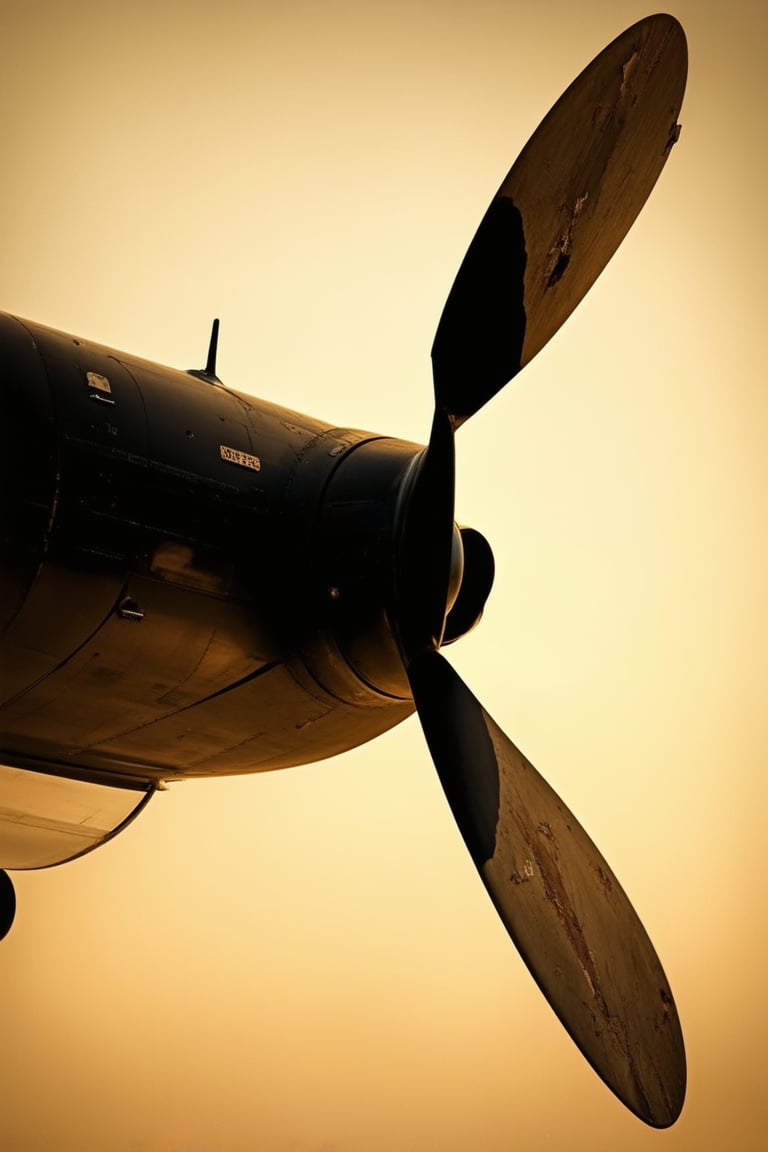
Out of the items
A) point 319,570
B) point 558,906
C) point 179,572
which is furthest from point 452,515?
point 558,906

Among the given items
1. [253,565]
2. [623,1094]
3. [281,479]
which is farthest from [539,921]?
[281,479]

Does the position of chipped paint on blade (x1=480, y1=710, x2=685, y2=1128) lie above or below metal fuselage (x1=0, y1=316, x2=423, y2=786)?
below

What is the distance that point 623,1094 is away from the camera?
180cm

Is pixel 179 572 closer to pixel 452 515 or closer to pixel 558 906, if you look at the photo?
pixel 452 515

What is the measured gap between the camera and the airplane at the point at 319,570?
182 cm

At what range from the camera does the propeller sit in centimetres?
192

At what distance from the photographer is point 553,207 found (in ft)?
6.59

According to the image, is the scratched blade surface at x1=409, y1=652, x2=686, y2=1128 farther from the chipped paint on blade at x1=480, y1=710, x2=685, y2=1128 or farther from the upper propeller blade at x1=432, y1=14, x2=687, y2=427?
the upper propeller blade at x1=432, y1=14, x2=687, y2=427

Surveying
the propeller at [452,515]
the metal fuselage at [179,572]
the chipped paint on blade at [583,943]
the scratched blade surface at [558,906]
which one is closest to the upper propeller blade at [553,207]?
the propeller at [452,515]

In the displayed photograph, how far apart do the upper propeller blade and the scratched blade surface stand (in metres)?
0.56

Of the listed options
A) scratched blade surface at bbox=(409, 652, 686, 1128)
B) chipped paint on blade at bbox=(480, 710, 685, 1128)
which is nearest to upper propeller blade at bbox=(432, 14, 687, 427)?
scratched blade surface at bbox=(409, 652, 686, 1128)

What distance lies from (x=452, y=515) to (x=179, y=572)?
0.51 metres

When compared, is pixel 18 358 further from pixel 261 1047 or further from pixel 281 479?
pixel 261 1047

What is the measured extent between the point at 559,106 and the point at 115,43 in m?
5.72
